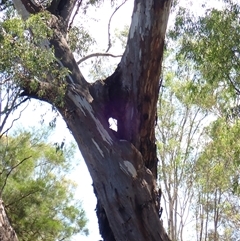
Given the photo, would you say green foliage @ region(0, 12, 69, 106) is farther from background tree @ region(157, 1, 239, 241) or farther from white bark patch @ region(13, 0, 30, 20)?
background tree @ region(157, 1, 239, 241)

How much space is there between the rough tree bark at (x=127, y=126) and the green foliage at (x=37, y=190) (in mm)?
2439

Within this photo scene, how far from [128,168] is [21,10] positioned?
72.3 inches

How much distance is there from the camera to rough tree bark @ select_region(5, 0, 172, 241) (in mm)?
4227

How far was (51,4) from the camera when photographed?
17.8 ft

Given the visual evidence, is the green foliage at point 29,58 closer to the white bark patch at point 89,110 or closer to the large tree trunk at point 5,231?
the white bark patch at point 89,110

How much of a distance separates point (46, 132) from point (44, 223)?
157 centimetres

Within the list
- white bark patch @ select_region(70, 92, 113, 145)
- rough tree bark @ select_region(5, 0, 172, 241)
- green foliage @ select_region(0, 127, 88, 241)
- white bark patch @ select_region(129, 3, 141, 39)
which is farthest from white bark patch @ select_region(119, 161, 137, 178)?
green foliage @ select_region(0, 127, 88, 241)

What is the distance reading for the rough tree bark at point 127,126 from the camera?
13.9 feet

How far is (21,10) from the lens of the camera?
16.5ft

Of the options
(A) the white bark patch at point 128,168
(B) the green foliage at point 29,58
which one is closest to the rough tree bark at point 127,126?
(A) the white bark patch at point 128,168

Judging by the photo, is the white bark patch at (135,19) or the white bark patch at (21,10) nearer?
the white bark patch at (135,19)

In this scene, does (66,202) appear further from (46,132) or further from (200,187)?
(200,187)

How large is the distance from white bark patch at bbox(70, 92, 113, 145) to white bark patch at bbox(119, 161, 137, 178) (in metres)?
0.22

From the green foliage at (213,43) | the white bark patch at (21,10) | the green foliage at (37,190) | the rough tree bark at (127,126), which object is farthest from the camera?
the green foliage at (37,190)
